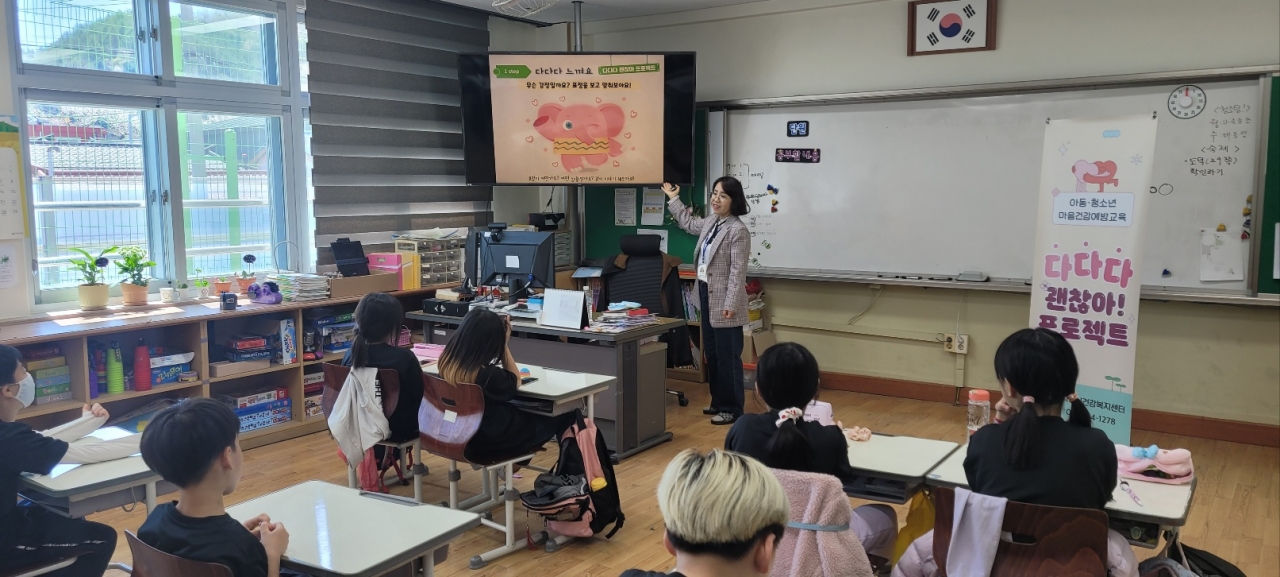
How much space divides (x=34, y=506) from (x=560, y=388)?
1.81m

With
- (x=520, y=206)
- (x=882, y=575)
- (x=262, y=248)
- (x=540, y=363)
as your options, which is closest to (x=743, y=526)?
(x=882, y=575)

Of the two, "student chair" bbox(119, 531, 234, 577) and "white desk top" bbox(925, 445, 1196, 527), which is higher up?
"student chair" bbox(119, 531, 234, 577)

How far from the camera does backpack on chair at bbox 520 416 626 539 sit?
11.6ft

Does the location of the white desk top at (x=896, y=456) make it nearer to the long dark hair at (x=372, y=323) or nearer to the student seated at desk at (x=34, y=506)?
the long dark hair at (x=372, y=323)

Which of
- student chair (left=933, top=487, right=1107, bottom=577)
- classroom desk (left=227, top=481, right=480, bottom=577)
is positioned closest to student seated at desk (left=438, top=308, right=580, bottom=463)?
classroom desk (left=227, top=481, right=480, bottom=577)

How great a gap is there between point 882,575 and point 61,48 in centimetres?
469

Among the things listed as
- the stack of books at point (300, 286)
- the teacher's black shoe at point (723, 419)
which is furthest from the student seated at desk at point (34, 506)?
the teacher's black shoe at point (723, 419)

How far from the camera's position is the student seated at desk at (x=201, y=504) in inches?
71.9

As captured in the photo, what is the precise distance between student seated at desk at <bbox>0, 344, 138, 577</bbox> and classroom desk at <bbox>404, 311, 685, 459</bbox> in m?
2.39

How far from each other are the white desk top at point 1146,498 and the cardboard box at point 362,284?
3.84 meters

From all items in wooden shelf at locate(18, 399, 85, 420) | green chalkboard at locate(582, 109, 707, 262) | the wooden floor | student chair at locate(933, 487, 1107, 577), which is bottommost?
the wooden floor

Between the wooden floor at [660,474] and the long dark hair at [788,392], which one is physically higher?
the long dark hair at [788,392]

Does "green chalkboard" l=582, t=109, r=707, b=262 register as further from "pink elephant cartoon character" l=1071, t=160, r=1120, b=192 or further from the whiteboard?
"pink elephant cartoon character" l=1071, t=160, r=1120, b=192

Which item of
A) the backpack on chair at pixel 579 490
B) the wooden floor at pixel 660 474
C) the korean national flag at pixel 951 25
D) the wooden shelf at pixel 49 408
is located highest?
the korean national flag at pixel 951 25
